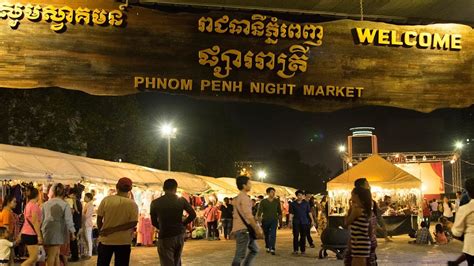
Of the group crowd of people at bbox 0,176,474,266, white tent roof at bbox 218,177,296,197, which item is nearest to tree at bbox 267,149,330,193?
white tent roof at bbox 218,177,296,197

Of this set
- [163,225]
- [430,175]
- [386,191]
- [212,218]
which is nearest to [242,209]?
[163,225]

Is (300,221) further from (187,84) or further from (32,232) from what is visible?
(187,84)

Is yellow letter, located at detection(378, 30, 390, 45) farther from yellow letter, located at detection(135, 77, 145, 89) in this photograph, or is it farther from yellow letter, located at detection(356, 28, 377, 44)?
yellow letter, located at detection(135, 77, 145, 89)

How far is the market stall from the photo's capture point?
23672 mm

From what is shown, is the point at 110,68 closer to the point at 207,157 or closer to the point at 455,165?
the point at 455,165

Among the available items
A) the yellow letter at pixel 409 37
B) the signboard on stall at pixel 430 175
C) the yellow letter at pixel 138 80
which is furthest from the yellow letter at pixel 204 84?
the signboard on stall at pixel 430 175

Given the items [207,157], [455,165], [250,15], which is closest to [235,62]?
[250,15]

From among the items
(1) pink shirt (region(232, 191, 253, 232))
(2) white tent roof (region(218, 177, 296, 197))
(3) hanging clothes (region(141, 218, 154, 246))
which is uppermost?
(2) white tent roof (region(218, 177, 296, 197))

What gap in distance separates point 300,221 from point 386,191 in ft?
33.1

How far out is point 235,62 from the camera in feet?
18.4

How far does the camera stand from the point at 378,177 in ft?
78.5

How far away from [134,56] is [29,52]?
0.94 metres

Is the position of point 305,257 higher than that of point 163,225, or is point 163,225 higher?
point 163,225

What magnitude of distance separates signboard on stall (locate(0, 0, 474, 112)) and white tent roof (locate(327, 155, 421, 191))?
59.2 feet
